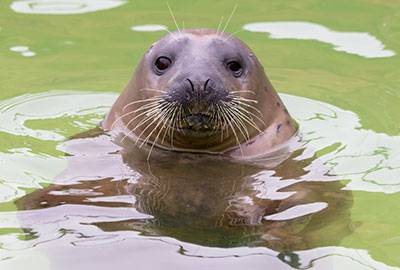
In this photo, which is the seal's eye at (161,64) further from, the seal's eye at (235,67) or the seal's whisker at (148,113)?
the seal's eye at (235,67)

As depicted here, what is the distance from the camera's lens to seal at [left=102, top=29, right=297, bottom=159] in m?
6.76

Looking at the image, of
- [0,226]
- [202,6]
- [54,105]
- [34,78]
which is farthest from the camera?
[202,6]

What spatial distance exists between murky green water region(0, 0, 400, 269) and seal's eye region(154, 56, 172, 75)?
55 centimetres

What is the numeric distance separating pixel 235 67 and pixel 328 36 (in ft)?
10.6

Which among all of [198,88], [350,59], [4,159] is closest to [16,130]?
[4,159]

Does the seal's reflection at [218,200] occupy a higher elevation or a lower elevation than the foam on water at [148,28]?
lower

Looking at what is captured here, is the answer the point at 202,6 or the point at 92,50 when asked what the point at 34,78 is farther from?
the point at 202,6

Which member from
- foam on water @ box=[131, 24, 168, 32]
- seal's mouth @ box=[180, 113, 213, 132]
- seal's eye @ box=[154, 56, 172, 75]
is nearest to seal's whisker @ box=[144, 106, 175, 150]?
seal's mouth @ box=[180, 113, 213, 132]

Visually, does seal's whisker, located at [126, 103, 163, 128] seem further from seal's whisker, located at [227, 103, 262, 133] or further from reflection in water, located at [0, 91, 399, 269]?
seal's whisker, located at [227, 103, 262, 133]

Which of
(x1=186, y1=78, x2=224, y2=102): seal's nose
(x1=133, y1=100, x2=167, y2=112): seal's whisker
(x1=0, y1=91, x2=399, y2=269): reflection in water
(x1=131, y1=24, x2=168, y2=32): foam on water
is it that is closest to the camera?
(x1=0, y1=91, x2=399, y2=269): reflection in water

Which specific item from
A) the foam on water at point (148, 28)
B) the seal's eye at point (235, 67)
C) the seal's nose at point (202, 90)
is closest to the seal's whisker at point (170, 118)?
the seal's nose at point (202, 90)

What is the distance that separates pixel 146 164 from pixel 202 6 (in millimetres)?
4416

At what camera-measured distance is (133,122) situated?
741cm

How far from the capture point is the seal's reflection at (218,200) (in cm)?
622
